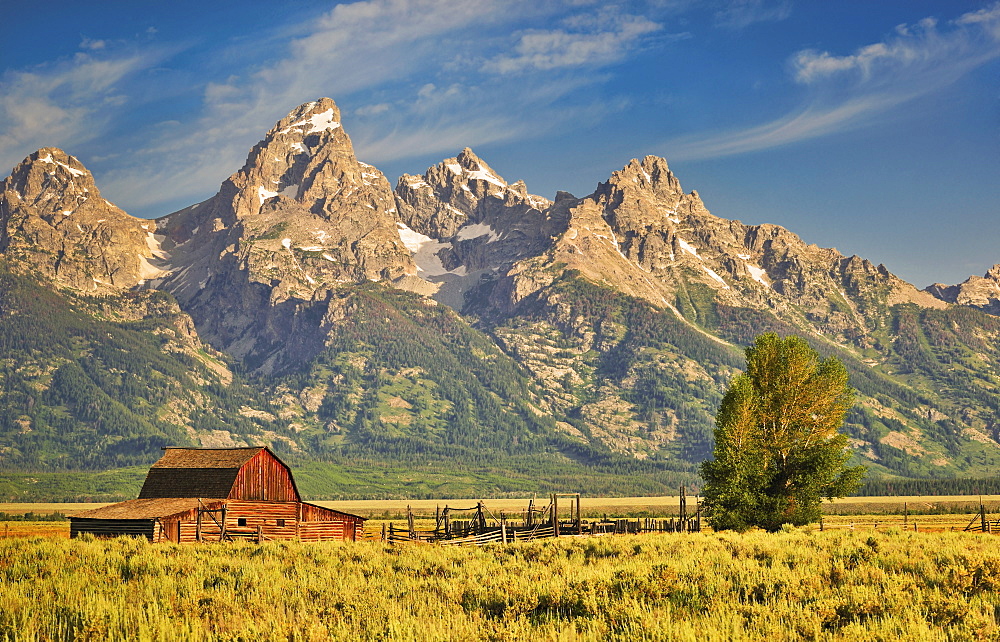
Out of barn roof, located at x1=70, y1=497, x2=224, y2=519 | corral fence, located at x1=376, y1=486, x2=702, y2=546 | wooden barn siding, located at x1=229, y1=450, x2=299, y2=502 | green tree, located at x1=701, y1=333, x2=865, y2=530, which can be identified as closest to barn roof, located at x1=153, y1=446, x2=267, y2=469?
wooden barn siding, located at x1=229, y1=450, x2=299, y2=502

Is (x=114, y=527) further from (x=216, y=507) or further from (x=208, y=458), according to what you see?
(x=208, y=458)

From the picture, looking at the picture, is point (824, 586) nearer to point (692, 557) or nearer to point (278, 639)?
point (692, 557)

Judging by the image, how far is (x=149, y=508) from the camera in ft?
187

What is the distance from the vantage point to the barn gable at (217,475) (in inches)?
2397

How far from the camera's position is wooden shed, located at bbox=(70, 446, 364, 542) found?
55.4 m

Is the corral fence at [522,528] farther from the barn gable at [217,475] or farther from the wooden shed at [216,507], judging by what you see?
the barn gable at [217,475]

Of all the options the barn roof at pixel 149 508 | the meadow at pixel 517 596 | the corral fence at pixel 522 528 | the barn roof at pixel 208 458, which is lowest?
the corral fence at pixel 522 528

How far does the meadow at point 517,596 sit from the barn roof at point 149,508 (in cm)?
2526

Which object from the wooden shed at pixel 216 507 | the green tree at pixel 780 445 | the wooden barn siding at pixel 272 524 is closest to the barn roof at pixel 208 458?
the wooden shed at pixel 216 507

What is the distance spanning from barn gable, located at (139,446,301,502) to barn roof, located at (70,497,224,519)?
3.22 feet

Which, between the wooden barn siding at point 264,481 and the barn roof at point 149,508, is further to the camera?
the wooden barn siding at point 264,481

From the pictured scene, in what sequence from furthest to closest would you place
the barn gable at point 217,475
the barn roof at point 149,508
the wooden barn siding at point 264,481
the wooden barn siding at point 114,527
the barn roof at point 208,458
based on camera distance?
the barn roof at point 208,458 < the wooden barn siding at point 264,481 < the barn gable at point 217,475 < the barn roof at point 149,508 < the wooden barn siding at point 114,527

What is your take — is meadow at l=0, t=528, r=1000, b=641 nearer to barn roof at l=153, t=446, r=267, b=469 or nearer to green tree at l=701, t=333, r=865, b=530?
green tree at l=701, t=333, r=865, b=530

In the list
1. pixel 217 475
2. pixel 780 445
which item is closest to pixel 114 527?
pixel 217 475
